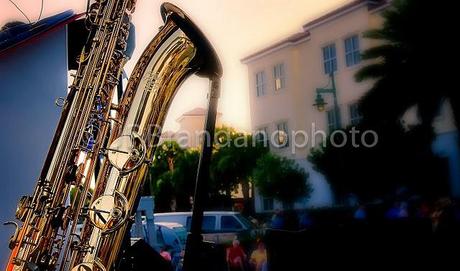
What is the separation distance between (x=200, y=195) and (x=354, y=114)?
0.91 meters

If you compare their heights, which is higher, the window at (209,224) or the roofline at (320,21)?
the roofline at (320,21)

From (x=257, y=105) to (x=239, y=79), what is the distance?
0.19 metres

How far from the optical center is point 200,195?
5.18 feet

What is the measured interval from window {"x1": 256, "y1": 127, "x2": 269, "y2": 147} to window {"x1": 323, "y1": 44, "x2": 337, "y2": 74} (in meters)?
0.43

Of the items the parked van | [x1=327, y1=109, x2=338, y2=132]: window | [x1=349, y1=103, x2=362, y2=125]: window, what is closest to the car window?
the parked van

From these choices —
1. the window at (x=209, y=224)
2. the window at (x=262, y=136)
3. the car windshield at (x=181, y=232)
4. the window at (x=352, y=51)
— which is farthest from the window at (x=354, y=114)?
the car windshield at (x=181, y=232)

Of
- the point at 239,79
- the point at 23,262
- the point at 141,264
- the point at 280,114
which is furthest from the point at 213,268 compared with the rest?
the point at 239,79

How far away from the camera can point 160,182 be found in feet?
9.25

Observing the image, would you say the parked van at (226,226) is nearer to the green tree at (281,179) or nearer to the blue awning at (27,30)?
the green tree at (281,179)

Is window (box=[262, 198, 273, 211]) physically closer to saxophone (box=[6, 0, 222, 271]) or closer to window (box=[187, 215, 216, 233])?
window (box=[187, 215, 216, 233])

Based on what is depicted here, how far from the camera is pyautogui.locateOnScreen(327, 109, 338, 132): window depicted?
220 centimetres

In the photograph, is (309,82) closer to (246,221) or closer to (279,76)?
(279,76)

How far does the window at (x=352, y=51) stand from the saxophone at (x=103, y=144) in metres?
0.75

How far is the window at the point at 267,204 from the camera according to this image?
2.45 meters
